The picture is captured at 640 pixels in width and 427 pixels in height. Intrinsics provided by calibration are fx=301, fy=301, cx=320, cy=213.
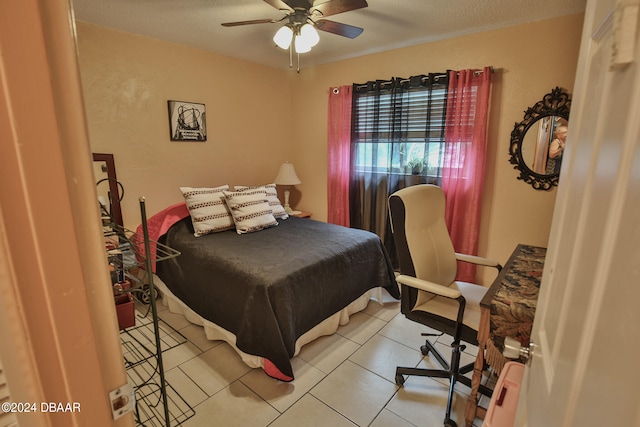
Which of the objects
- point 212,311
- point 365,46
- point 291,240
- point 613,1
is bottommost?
point 212,311

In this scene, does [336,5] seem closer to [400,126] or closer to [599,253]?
[400,126]

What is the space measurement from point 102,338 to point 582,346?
29.6 inches

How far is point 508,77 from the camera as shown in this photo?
2582 millimetres

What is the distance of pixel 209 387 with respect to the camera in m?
1.85

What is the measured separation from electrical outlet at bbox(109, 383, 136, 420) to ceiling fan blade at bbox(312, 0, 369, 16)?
211cm

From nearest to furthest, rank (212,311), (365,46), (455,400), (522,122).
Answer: (455,400), (212,311), (522,122), (365,46)

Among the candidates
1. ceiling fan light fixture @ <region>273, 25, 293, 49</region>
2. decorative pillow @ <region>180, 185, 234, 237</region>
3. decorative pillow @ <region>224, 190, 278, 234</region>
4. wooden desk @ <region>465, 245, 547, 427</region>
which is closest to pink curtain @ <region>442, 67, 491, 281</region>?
wooden desk @ <region>465, 245, 547, 427</region>

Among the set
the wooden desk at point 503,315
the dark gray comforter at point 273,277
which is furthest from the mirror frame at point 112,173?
the wooden desk at point 503,315

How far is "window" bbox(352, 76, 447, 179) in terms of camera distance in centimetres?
295

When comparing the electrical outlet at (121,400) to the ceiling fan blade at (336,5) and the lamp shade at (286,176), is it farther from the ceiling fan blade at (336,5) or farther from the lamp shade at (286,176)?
the lamp shade at (286,176)

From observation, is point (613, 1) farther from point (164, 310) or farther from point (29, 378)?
point (164, 310)

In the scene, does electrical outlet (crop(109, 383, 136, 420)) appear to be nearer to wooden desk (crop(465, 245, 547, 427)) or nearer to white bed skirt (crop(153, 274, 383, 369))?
wooden desk (crop(465, 245, 547, 427))

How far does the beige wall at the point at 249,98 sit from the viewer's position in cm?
251

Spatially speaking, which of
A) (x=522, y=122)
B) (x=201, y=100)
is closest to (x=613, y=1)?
(x=522, y=122)
